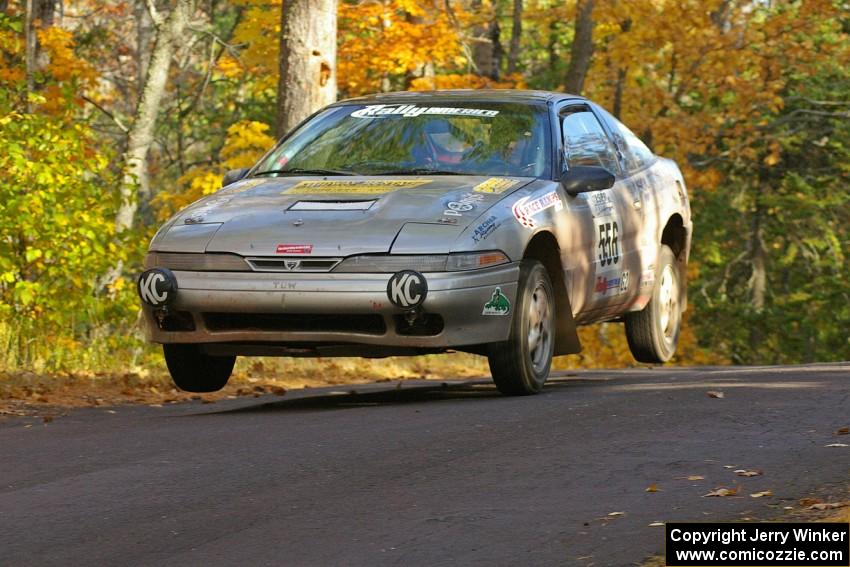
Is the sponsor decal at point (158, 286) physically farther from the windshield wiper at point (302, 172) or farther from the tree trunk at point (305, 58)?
the tree trunk at point (305, 58)

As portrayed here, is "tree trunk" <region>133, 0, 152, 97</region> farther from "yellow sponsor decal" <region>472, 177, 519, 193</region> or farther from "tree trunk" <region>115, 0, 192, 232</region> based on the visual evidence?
"yellow sponsor decal" <region>472, 177, 519, 193</region>

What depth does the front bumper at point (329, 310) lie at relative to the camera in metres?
8.17

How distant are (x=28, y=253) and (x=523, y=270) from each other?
5.57 metres

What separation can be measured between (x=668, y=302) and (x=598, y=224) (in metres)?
2.19

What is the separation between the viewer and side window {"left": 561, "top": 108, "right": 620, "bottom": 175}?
9945 millimetres

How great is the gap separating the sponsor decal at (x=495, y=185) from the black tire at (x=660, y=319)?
8.87ft

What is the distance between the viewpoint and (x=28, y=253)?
12.8 m

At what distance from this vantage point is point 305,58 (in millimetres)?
14664

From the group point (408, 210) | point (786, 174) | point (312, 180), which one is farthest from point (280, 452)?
point (786, 174)

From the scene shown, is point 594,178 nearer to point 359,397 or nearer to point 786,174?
point 359,397

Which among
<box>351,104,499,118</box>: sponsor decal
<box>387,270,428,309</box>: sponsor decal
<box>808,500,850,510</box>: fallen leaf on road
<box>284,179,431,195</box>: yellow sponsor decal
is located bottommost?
<box>808,500,850,510</box>: fallen leaf on road

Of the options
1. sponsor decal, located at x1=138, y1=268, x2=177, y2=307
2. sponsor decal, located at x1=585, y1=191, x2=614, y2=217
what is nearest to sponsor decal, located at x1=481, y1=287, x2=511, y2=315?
sponsor decal, located at x1=585, y1=191, x2=614, y2=217

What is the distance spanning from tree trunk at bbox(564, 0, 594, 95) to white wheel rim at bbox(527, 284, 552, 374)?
52.4ft

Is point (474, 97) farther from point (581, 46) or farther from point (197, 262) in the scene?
point (581, 46)
